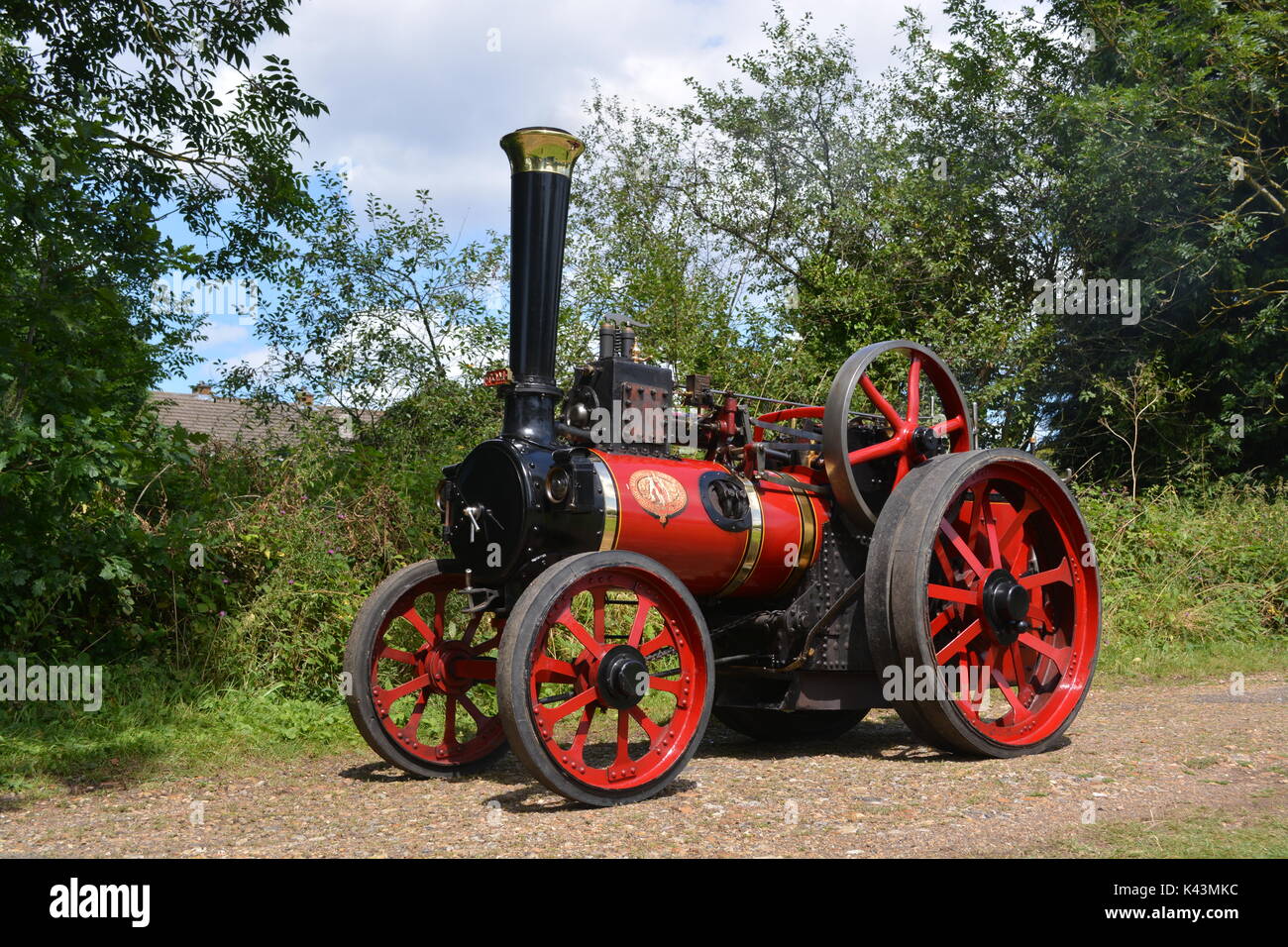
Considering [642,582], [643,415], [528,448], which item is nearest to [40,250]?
[528,448]

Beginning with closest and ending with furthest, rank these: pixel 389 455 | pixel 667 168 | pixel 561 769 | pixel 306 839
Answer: pixel 306 839, pixel 561 769, pixel 389 455, pixel 667 168

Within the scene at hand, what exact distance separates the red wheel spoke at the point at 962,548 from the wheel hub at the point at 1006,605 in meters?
0.07

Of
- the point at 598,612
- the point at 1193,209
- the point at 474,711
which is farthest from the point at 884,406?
the point at 1193,209

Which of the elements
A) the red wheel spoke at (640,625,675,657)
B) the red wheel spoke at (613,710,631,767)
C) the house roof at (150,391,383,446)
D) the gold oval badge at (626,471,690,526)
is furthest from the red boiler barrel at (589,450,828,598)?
the house roof at (150,391,383,446)

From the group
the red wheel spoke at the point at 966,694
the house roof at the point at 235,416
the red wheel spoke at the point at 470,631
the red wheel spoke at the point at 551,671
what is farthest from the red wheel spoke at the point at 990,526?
the house roof at the point at 235,416

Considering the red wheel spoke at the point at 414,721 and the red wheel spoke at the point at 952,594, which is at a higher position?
the red wheel spoke at the point at 952,594

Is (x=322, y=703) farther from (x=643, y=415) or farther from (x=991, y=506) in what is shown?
(x=991, y=506)

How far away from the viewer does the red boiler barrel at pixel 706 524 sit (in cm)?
507

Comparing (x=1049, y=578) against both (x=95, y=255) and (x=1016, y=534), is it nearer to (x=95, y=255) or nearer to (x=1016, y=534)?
(x=1016, y=534)

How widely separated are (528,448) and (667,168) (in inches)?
552

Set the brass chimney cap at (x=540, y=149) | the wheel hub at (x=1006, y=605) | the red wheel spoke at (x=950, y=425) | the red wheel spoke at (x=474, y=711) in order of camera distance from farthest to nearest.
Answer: the red wheel spoke at (x=950, y=425)
the wheel hub at (x=1006, y=605)
the red wheel spoke at (x=474, y=711)
the brass chimney cap at (x=540, y=149)

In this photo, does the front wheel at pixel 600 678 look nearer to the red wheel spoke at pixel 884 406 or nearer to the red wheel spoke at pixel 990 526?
the red wheel spoke at pixel 884 406

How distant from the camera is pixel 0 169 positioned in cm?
504

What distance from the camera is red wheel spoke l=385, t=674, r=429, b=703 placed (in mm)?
5332
